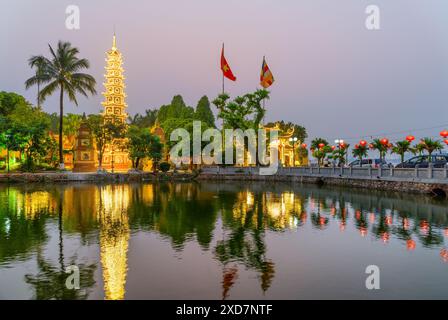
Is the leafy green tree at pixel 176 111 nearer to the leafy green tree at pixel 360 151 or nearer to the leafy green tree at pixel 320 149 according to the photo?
the leafy green tree at pixel 320 149

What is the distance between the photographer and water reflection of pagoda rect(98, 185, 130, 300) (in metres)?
9.60

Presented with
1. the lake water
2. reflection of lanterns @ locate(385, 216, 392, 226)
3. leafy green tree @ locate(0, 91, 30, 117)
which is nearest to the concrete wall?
the lake water

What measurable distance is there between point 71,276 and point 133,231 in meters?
6.35

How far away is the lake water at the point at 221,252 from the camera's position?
942cm

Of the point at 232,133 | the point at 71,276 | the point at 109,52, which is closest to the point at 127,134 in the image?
the point at 232,133

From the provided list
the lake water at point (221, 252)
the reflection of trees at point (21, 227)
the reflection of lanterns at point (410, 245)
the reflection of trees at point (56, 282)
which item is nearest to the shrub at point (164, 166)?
the reflection of trees at point (21, 227)

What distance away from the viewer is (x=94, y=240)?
48.2 ft

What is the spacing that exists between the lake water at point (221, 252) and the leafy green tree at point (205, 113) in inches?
1907

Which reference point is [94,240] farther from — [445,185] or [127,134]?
[127,134]

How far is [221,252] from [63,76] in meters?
40.4

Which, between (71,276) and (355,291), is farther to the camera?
(71,276)

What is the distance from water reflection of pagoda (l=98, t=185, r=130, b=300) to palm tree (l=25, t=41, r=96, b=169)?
27140 millimetres

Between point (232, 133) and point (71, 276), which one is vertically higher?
point (232, 133)

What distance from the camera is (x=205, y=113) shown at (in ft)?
238
